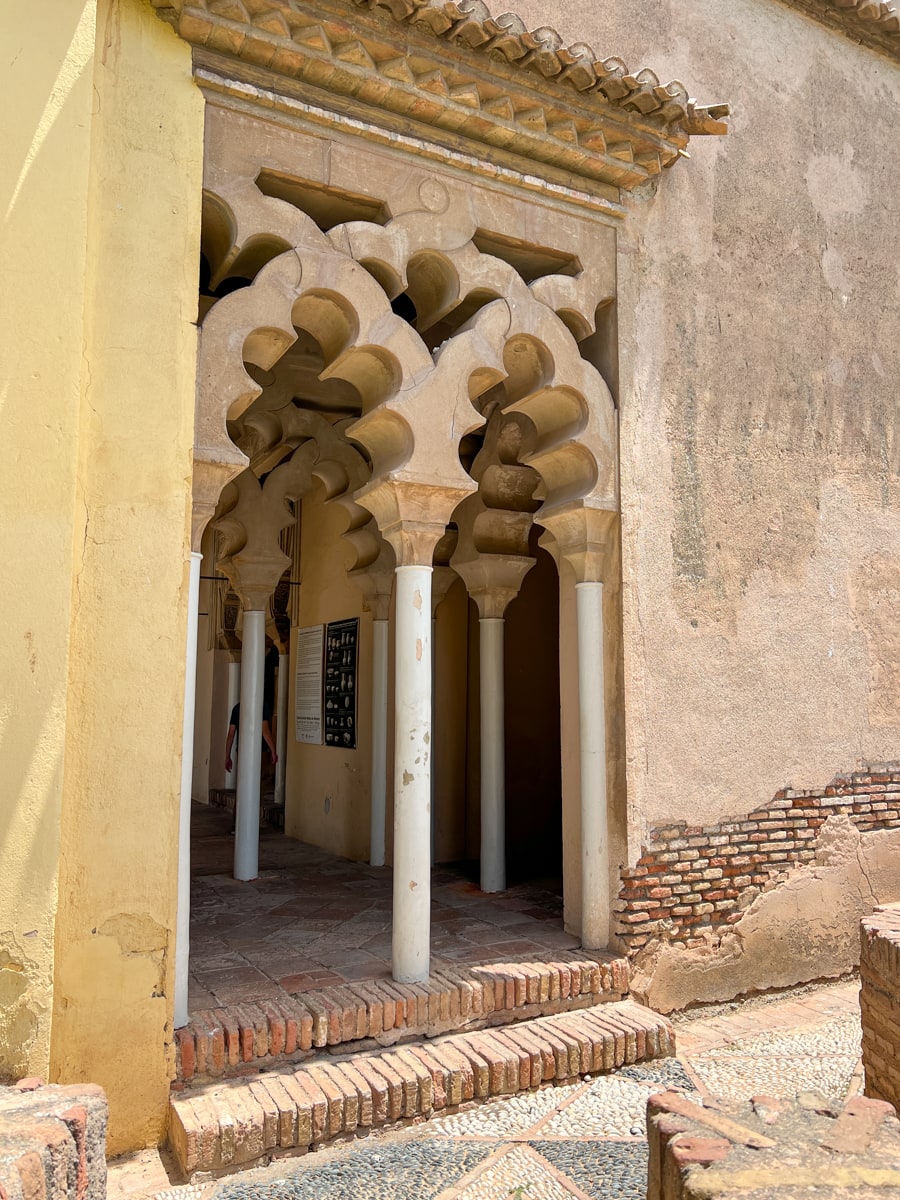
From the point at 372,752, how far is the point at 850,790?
3.66 m

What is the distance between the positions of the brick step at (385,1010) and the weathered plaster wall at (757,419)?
2.62 feet

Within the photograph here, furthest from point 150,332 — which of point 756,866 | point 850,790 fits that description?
point 850,790

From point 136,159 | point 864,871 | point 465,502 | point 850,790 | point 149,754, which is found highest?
point 136,159

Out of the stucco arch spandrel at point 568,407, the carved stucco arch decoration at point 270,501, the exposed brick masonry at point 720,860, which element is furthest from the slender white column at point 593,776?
the carved stucco arch decoration at point 270,501

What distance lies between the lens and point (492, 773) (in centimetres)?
658

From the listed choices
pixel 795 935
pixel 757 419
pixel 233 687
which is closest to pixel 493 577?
pixel 757 419

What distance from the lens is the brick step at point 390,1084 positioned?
3371mm

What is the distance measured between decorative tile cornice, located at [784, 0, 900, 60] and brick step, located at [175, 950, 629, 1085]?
6376mm

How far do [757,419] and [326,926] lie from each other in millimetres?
4059

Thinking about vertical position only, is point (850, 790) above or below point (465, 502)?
below

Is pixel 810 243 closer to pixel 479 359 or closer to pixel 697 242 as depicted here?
pixel 697 242

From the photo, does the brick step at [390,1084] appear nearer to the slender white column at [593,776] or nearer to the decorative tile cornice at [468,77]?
the slender white column at [593,776]

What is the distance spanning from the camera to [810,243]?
19.9 ft

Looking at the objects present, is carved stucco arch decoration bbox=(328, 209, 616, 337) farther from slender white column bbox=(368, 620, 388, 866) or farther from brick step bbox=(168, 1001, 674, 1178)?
brick step bbox=(168, 1001, 674, 1178)
